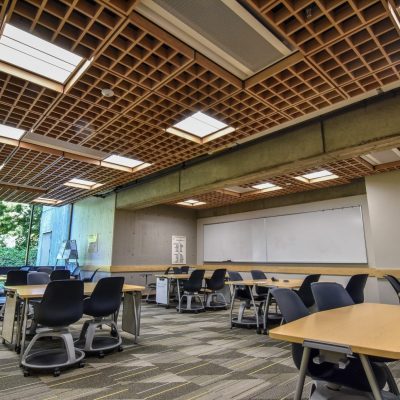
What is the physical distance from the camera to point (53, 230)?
12.2 meters

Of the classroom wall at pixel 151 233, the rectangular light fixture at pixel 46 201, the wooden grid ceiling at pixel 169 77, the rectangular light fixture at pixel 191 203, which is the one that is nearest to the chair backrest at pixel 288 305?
the wooden grid ceiling at pixel 169 77

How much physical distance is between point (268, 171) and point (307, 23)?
9.57 ft

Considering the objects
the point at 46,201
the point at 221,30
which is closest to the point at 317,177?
the point at 221,30

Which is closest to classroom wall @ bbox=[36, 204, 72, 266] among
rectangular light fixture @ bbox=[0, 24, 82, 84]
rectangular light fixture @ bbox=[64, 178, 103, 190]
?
rectangular light fixture @ bbox=[64, 178, 103, 190]

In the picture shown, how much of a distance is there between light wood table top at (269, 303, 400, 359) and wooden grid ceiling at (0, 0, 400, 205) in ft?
7.33

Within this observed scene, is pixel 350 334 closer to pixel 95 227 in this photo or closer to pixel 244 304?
pixel 244 304

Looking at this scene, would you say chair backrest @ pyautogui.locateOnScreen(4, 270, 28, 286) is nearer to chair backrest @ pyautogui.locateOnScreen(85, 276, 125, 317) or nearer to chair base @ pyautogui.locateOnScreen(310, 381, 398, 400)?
chair backrest @ pyautogui.locateOnScreen(85, 276, 125, 317)

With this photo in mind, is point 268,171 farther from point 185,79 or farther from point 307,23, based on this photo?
point 307,23

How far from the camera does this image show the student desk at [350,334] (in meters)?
1.24

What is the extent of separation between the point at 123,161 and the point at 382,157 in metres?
5.18

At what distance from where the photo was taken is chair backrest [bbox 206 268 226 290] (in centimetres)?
682

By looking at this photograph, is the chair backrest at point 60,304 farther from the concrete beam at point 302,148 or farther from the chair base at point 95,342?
the concrete beam at point 302,148

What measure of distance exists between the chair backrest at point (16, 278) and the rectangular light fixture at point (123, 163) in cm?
Result: 252

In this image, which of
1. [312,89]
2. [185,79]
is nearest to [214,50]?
[185,79]
